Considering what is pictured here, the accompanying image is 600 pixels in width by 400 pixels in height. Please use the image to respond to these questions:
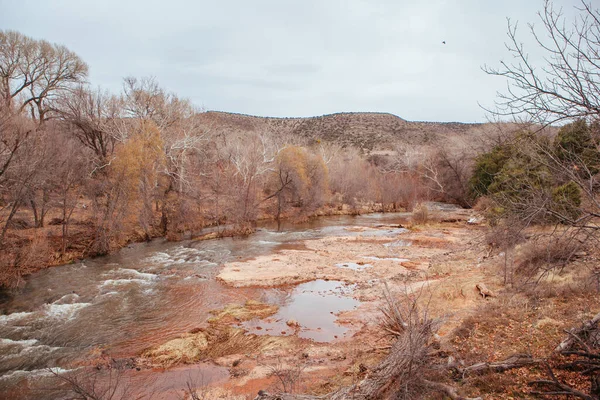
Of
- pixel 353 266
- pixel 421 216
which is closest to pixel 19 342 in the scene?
pixel 353 266

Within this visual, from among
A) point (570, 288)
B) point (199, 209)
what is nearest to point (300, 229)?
point (199, 209)

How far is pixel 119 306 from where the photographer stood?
11.8 m

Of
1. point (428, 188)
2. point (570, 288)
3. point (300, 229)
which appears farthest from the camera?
point (428, 188)

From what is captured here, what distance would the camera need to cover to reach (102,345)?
8977 millimetres

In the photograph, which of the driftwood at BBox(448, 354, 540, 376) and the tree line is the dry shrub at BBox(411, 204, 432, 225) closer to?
the tree line

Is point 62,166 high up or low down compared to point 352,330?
up

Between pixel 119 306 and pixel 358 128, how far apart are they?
76.3m

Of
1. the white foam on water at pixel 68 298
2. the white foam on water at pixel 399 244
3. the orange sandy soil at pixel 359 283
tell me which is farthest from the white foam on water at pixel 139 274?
the white foam on water at pixel 399 244

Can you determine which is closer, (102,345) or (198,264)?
(102,345)

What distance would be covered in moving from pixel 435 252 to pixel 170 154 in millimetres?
19704

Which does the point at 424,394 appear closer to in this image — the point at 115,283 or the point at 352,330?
the point at 352,330

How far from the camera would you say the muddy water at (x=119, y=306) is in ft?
28.9

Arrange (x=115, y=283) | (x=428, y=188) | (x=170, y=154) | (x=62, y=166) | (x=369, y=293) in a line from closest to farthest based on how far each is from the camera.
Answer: (x=369, y=293), (x=115, y=283), (x=62, y=166), (x=170, y=154), (x=428, y=188)

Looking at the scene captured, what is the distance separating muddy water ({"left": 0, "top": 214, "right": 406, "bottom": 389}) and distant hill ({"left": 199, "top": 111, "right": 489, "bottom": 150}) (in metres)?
56.7
